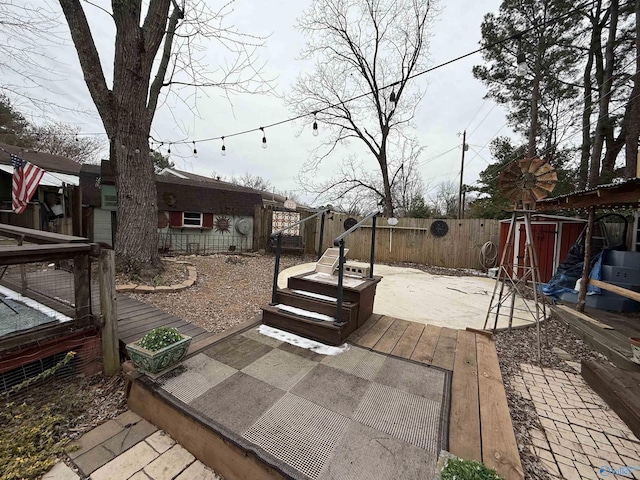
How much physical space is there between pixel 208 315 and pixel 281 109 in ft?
25.9

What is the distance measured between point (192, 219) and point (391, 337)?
8121mm

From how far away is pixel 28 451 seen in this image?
1.45 metres

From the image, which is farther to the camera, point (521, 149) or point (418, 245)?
point (521, 149)

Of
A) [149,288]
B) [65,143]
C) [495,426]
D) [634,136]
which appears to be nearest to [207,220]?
[149,288]

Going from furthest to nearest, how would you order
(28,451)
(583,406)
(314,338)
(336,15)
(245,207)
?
(336,15)
(245,207)
(314,338)
(583,406)
(28,451)

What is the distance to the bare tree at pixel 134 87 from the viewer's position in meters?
3.99

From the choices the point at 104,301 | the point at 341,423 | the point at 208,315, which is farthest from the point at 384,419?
the point at 208,315

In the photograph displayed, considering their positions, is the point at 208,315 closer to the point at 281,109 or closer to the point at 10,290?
the point at 10,290

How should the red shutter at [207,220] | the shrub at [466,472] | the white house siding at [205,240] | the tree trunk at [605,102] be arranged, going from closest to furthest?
1. the shrub at [466,472]
2. the tree trunk at [605,102]
3. the white house siding at [205,240]
4. the red shutter at [207,220]

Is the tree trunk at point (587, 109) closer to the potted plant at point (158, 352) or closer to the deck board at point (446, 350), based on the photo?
the deck board at point (446, 350)

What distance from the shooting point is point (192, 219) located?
344 inches

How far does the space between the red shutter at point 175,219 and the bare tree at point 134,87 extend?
408cm

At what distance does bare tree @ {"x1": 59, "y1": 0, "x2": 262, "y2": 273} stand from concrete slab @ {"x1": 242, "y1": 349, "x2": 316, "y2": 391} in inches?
133

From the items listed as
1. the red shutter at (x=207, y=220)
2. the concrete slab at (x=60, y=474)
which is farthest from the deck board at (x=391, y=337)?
the red shutter at (x=207, y=220)
